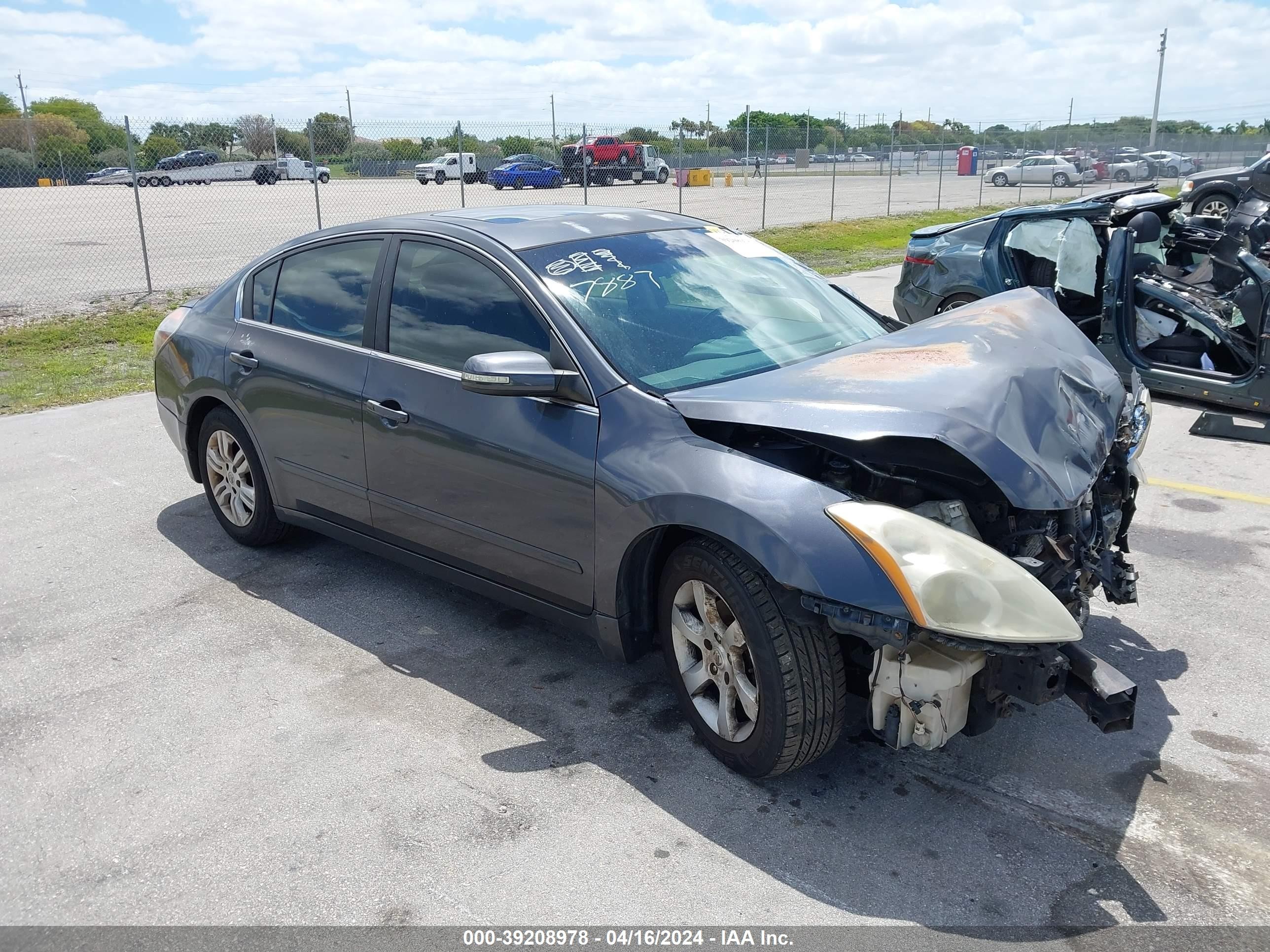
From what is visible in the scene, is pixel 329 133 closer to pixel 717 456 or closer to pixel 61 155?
pixel 717 456

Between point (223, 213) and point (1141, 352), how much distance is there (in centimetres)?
2311

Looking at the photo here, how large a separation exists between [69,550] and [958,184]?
43.5 meters

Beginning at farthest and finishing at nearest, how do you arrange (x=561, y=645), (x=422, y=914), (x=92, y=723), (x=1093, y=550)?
(x=561, y=645), (x=92, y=723), (x=1093, y=550), (x=422, y=914)

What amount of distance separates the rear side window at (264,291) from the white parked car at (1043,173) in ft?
136

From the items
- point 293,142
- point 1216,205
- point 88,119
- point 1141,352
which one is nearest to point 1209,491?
point 1141,352

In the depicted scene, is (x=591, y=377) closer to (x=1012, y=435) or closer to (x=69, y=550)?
(x=1012, y=435)

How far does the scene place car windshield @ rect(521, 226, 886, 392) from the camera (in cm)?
373

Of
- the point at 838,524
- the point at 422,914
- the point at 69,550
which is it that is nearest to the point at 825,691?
the point at 838,524

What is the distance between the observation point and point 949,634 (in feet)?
9.08

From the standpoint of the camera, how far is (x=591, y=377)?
3582 mm

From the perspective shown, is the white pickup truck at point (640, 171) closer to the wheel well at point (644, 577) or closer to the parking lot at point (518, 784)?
the parking lot at point (518, 784)

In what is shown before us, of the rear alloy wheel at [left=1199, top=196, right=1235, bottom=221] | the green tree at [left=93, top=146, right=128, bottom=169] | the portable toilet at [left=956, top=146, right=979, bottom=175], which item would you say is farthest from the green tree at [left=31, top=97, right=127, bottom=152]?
the portable toilet at [left=956, top=146, right=979, bottom=175]

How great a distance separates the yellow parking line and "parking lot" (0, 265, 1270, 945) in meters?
1.25

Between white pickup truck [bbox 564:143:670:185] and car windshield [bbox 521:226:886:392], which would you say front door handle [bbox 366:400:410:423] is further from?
white pickup truck [bbox 564:143:670:185]
